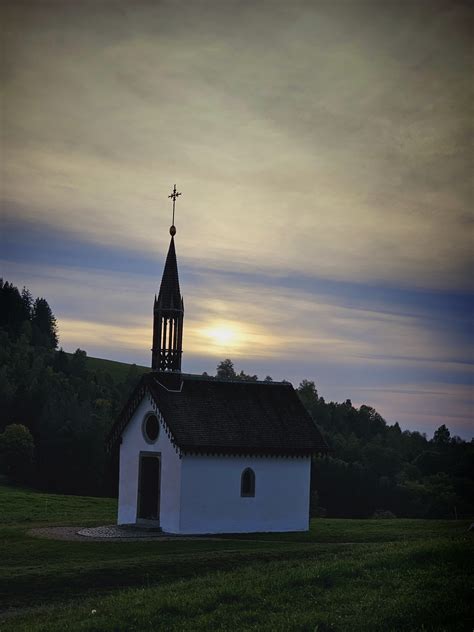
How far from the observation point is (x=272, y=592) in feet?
66.4

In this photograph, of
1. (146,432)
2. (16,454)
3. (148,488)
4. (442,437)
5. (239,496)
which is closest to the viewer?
(239,496)

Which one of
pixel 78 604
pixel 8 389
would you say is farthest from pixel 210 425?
pixel 8 389

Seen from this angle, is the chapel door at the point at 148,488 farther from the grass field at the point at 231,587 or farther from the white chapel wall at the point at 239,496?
the grass field at the point at 231,587

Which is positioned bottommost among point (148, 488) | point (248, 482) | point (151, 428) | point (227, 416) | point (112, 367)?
point (148, 488)

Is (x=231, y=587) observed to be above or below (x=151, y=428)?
below

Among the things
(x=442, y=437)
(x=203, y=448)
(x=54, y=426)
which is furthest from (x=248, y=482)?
(x=442, y=437)

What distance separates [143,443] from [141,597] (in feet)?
67.7

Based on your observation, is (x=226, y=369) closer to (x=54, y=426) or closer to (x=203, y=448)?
(x=54, y=426)

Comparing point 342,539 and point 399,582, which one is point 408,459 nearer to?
point 342,539

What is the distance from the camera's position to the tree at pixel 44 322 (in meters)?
179

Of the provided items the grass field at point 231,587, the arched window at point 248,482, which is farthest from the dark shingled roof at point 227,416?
the grass field at point 231,587

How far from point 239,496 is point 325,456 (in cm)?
3472

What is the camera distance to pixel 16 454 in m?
86.4

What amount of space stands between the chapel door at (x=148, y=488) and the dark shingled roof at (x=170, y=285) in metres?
7.83
